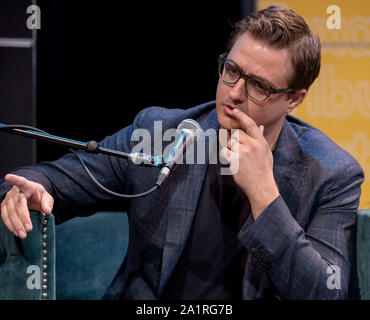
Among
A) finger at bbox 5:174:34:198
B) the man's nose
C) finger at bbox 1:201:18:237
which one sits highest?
the man's nose

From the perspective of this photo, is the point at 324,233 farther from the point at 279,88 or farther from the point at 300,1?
the point at 300,1

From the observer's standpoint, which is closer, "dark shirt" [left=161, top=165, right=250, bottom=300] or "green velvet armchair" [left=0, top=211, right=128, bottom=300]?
"dark shirt" [left=161, top=165, right=250, bottom=300]

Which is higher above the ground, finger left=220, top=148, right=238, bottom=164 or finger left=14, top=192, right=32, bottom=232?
finger left=220, top=148, right=238, bottom=164

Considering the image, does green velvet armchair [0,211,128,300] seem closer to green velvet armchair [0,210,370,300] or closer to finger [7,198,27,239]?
green velvet armchair [0,210,370,300]

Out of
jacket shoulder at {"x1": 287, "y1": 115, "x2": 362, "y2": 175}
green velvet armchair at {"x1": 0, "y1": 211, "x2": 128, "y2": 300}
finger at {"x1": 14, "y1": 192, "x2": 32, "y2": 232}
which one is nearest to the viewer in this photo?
finger at {"x1": 14, "y1": 192, "x2": 32, "y2": 232}

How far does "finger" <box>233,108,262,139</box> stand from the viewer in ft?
4.87

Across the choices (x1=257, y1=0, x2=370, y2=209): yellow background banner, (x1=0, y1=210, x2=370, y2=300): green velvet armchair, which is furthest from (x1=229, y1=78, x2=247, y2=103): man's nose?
(x1=257, y1=0, x2=370, y2=209): yellow background banner

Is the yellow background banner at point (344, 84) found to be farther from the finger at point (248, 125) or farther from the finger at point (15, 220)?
the finger at point (15, 220)

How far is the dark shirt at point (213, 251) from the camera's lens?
61.8 inches

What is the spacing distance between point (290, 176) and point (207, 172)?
0.92 feet

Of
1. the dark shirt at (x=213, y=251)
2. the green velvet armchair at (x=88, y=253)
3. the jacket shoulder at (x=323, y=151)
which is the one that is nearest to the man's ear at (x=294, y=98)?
the jacket shoulder at (x=323, y=151)

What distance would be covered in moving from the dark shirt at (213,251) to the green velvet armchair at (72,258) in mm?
368

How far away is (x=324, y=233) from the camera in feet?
5.00
